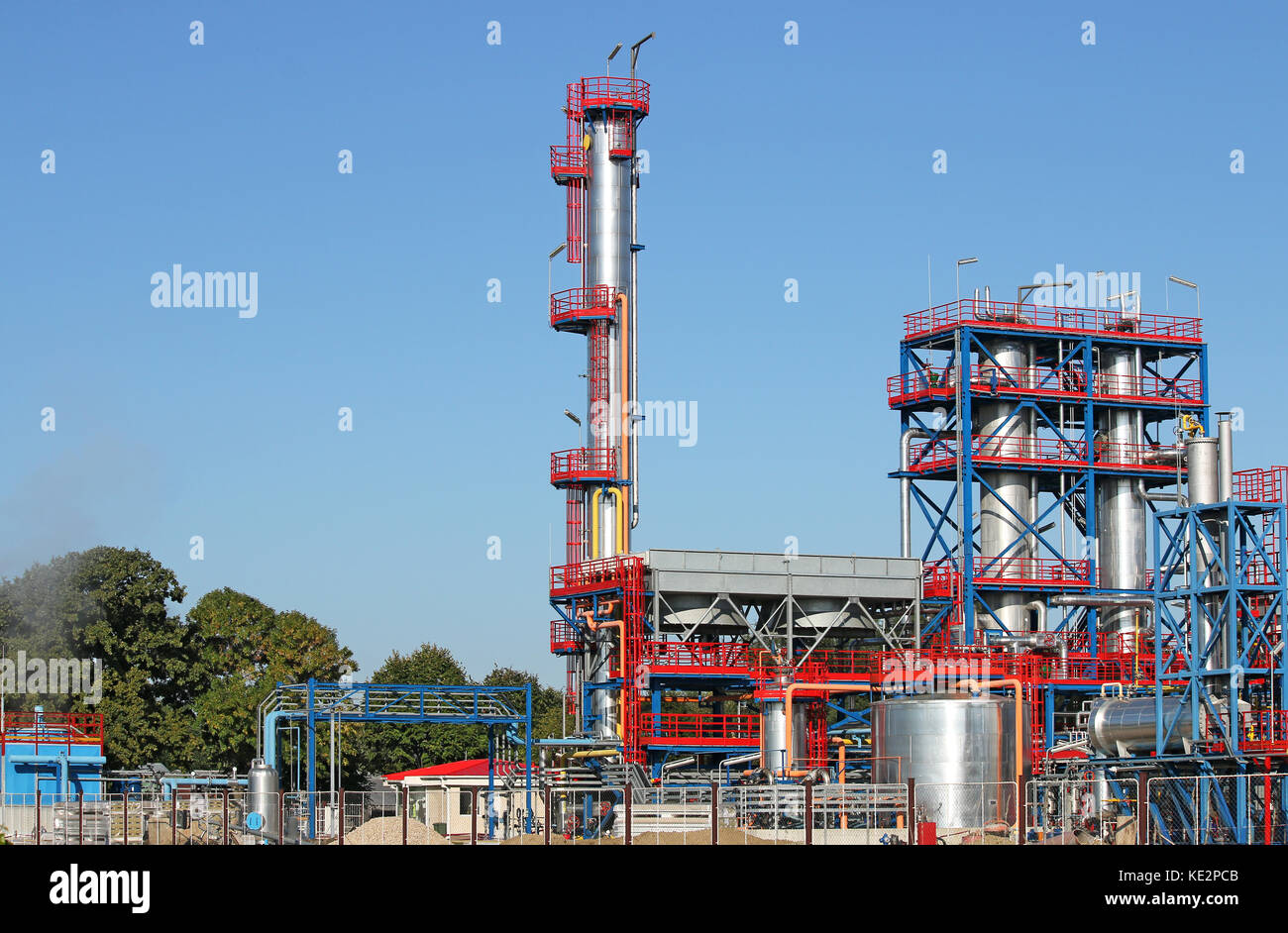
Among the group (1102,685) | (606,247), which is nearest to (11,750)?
(606,247)

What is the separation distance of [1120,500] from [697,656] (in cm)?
2087

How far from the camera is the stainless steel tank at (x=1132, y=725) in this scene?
5541 centimetres

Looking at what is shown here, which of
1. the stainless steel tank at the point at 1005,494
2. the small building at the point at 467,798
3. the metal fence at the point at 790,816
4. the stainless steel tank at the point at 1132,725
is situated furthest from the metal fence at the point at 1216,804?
the small building at the point at 467,798

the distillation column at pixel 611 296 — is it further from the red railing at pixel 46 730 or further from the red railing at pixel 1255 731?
the red railing at pixel 1255 731

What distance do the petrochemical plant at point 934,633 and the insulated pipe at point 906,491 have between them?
9 cm

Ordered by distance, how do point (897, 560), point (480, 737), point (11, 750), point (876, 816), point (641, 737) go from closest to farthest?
1. point (876, 816)
2. point (11, 750)
3. point (641, 737)
4. point (897, 560)
5. point (480, 737)

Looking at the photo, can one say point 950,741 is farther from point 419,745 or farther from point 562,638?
point 419,745

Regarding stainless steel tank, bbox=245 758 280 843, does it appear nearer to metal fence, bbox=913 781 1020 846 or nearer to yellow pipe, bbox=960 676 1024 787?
metal fence, bbox=913 781 1020 846

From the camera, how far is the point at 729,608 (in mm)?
71000

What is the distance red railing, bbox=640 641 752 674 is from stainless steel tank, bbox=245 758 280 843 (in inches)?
642

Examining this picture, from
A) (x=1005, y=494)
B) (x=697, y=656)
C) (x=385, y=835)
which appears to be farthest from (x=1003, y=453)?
(x=385, y=835)
